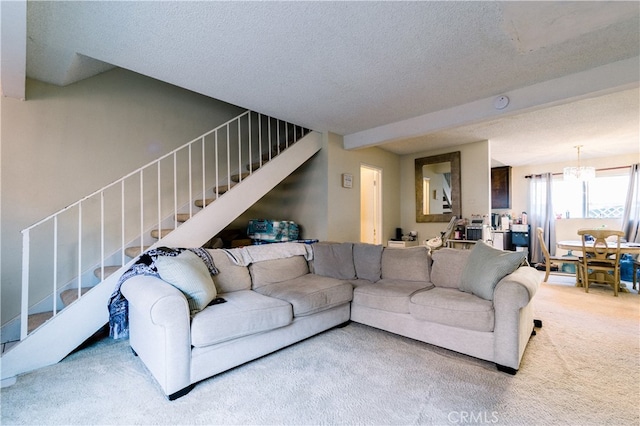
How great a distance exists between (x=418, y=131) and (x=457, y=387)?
2.82 meters

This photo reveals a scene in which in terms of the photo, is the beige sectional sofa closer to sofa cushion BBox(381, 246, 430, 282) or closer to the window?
sofa cushion BBox(381, 246, 430, 282)

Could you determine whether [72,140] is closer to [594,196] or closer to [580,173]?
[580,173]

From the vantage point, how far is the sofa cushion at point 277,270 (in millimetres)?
2920

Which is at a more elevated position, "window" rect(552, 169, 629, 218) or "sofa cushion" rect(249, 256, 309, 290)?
"window" rect(552, 169, 629, 218)

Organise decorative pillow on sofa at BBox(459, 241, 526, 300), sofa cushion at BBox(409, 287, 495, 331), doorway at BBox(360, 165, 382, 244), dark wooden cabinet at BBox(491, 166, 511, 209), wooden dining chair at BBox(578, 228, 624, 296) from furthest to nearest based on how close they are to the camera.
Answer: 1. dark wooden cabinet at BBox(491, 166, 511, 209)
2. doorway at BBox(360, 165, 382, 244)
3. wooden dining chair at BBox(578, 228, 624, 296)
4. decorative pillow on sofa at BBox(459, 241, 526, 300)
5. sofa cushion at BBox(409, 287, 495, 331)

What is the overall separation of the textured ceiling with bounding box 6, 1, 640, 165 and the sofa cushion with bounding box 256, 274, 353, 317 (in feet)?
6.36

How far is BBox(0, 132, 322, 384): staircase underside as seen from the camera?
2.06 meters

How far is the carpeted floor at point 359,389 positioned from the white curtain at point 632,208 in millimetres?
4549

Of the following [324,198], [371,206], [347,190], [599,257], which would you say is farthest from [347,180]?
[599,257]

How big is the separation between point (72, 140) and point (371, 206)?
177 inches

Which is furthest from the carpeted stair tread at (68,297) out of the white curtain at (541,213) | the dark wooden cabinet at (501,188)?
the white curtain at (541,213)

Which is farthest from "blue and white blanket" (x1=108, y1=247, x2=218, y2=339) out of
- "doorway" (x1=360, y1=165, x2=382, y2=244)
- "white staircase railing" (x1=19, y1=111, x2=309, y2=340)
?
"doorway" (x1=360, y1=165, x2=382, y2=244)

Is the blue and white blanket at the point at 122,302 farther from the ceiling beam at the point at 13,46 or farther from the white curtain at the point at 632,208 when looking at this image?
the white curtain at the point at 632,208

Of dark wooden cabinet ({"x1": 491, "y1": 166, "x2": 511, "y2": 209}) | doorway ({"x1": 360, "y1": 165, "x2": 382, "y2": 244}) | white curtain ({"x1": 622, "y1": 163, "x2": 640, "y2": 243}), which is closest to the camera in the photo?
doorway ({"x1": 360, "y1": 165, "x2": 382, "y2": 244})
